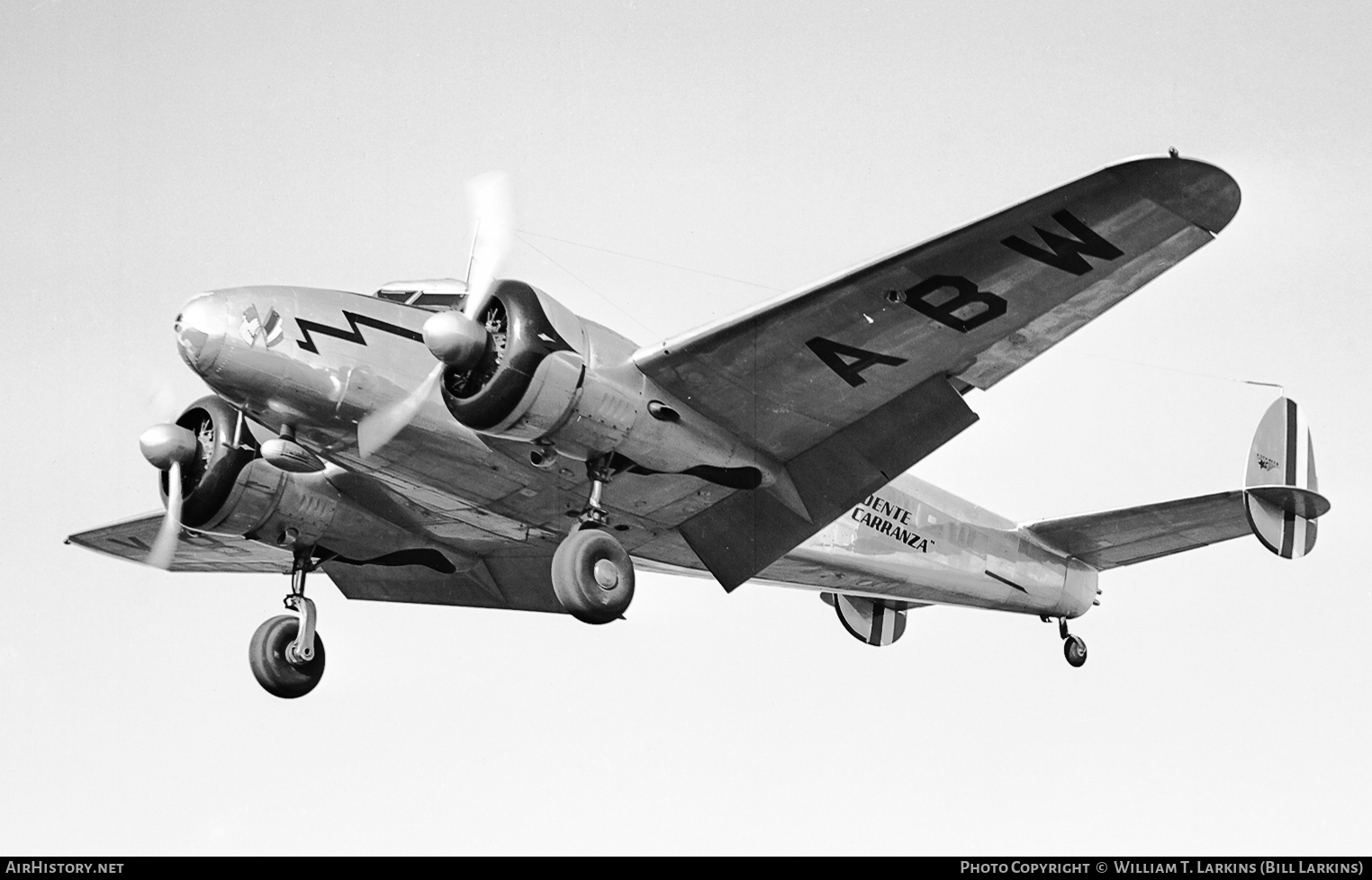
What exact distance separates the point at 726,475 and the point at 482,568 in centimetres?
350

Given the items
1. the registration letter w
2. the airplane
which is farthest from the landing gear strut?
the registration letter w

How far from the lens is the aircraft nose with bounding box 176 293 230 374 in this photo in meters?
10.5

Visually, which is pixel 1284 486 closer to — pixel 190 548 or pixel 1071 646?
pixel 1071 646

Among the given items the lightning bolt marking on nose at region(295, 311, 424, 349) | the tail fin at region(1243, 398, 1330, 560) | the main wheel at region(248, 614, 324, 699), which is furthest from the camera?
the tail fin at region(1243, 398, 1330, 560)

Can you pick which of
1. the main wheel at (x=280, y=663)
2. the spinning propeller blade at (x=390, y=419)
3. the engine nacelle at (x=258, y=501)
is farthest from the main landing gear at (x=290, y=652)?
the spinning propeller blade at (x=390, y=419)

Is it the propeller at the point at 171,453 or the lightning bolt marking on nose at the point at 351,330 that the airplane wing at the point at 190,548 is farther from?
the lightning bolt marking on nose at the point at 351,330

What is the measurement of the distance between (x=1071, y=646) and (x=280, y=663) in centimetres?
732

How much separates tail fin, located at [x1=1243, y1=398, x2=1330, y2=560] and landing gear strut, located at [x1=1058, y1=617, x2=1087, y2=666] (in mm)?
2168

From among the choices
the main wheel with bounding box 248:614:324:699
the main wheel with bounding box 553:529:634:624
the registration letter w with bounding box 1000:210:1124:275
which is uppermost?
the registration letter w with bounding box 1000:210:1124:275

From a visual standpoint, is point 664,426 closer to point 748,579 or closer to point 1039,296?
point 748,579

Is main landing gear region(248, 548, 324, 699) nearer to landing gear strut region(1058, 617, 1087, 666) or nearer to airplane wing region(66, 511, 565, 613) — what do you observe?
airplane wing region(66, 511, 565, 613)

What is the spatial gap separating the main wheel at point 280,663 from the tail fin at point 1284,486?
8118 millimetres
